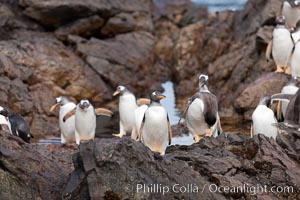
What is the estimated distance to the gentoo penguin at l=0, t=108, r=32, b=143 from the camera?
524 inches

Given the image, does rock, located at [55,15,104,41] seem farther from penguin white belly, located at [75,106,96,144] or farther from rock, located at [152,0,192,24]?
rock, located at [152,0,192,24]

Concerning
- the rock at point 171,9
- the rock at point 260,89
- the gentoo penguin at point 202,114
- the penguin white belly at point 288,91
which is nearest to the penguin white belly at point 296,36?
the rock at point 260,89

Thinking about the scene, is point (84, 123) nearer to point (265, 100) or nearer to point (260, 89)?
point (265, 100)

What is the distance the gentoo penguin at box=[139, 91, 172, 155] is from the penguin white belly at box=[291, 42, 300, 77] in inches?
200

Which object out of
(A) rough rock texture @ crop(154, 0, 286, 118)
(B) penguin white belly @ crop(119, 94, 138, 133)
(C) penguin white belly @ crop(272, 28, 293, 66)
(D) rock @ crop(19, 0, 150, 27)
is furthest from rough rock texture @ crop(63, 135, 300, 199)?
(D) rock @ crop(19, 0, 150, 27)

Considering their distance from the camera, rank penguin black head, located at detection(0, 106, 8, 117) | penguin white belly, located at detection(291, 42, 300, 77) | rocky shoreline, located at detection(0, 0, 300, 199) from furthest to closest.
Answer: penguin white belly, located at detection(291, 42, 300, 77) → penguin black head, located at detection(0, 106, 8, 117) → rocky shoreline, located at detection(0, 0, 300, 199)

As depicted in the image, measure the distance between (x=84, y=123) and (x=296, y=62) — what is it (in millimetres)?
4700

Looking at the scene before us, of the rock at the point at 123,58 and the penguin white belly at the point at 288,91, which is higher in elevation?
the rock at the point at 123,58

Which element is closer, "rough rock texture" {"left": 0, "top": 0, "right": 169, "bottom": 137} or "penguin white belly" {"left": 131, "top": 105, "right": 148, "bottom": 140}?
"penguin white belly" {"left": 131, "top": 105, "right": 148, "bottom": 140}

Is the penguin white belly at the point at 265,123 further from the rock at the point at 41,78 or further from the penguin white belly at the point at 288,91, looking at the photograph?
the rock at the point at 41,78

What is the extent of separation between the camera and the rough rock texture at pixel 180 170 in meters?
9.23

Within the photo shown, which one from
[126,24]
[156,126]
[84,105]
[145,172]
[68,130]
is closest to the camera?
[145,172]

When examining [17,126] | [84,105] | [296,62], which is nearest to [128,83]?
[296,62]

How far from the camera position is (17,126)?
13.7 metres
